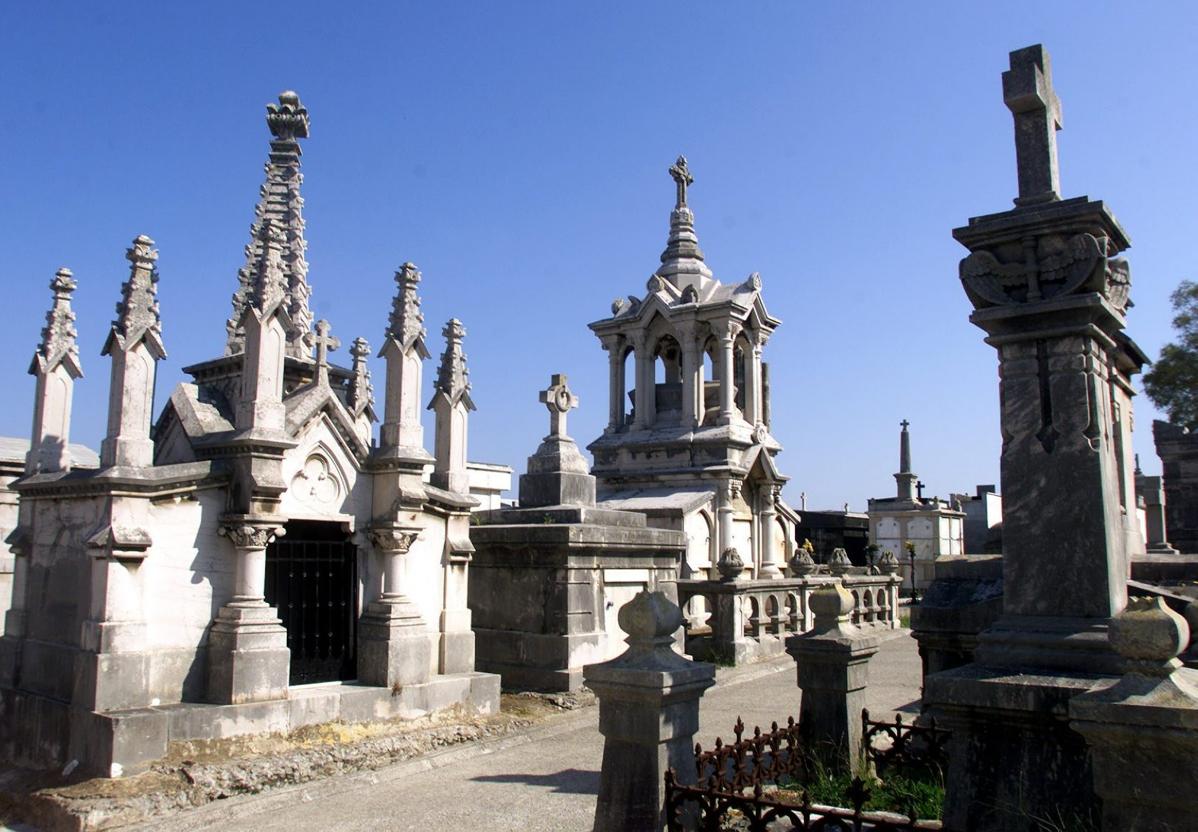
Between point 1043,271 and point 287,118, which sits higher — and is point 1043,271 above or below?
below

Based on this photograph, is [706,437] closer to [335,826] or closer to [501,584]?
[501,584]

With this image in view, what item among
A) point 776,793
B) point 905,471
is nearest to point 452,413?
point 776,793

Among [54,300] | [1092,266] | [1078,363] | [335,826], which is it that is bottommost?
[335,826]

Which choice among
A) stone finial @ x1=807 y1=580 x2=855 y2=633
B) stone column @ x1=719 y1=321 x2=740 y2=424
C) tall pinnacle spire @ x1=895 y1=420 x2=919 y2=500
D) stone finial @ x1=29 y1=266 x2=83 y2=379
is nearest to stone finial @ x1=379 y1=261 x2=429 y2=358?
stone finial @ x1=29 y1=266 x2=83 y2=379

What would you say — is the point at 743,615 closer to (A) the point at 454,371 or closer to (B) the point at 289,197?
(A) the point at 454,371

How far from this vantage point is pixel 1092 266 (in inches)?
211

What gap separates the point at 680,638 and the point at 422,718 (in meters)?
5.03

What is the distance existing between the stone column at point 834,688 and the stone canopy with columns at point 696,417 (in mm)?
13018

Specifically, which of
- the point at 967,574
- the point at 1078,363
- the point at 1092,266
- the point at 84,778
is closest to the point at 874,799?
the point at 967,574

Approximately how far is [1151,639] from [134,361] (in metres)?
8.22

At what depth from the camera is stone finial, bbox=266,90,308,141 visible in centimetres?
1362

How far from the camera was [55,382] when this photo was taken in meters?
10.7

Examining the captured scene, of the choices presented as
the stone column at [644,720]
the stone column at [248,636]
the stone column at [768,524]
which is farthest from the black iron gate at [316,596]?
the stone column at [768,524]

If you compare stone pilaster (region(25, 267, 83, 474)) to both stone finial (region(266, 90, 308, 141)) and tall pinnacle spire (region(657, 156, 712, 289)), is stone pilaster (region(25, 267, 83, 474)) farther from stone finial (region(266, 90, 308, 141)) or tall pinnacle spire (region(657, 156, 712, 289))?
tall pinnacle spire (region(657, 156, 712, 289))
